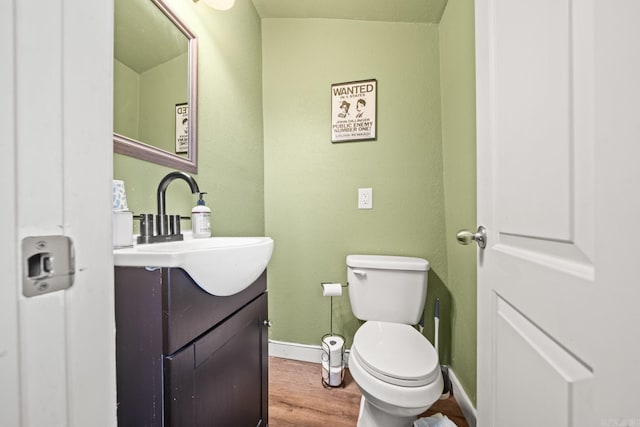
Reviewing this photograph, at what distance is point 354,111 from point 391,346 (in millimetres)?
1315

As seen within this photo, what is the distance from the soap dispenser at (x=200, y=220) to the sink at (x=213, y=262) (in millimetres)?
337

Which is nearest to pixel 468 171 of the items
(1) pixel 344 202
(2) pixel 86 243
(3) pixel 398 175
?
(3) pixel 398 175

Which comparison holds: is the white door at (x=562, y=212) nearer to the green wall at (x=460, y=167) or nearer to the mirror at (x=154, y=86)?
the green wall at (x=460, y=167)

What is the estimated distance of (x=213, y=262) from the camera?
1.72 ft

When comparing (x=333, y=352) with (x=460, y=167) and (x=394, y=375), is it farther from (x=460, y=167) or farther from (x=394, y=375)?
(x=460, y=167)

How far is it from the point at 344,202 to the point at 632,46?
1227mm

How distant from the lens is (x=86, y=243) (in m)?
0.32

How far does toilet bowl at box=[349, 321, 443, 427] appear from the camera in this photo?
796 mm

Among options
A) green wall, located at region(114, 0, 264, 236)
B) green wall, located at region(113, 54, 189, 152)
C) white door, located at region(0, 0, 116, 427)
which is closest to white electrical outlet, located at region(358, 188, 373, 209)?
green wall, located at region(114, 0, 264, 236)

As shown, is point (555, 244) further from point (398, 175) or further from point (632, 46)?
point (398, 175)

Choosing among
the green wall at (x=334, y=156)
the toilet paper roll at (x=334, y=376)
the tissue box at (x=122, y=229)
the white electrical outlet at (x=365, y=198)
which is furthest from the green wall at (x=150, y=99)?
the toilet paper roll at (x=334, y=376)

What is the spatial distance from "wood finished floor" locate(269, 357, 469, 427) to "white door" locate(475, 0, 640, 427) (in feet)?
2.17

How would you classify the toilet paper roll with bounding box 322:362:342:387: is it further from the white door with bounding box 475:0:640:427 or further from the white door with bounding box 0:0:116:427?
the white door with bounding box 0:0:116:427

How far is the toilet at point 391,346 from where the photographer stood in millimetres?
806
